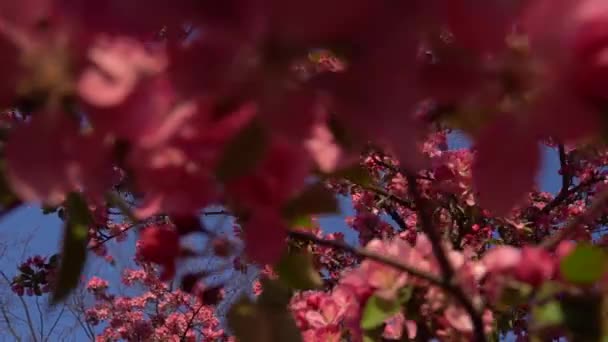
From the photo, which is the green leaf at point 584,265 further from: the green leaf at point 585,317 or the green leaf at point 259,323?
the green leaf at point 259,323

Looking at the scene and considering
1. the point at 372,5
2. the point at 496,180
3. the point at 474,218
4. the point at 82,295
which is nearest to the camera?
the point at 372,5

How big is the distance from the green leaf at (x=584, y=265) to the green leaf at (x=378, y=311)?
354 millimetres

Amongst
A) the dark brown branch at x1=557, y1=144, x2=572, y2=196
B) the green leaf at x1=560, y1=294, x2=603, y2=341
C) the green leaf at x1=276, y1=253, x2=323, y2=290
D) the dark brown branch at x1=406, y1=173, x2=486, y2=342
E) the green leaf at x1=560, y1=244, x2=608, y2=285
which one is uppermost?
the dark brown branch at x1=557, y1=144, x2=572, y2=196

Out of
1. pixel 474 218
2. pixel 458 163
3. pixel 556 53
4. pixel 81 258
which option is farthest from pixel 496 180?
pixel 474 218

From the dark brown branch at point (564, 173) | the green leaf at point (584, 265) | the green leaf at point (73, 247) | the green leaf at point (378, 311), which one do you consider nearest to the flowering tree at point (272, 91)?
the green leaf at point (73, 247)

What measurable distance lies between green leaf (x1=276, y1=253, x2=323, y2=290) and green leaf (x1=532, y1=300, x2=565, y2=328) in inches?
10.1

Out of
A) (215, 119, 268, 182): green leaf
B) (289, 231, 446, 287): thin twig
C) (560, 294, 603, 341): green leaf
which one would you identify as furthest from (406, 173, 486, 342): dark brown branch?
(215, 119, 268, 182): green leaf

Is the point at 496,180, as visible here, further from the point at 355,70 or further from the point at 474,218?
the point at 474,218

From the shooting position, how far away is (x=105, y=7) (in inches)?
15.7

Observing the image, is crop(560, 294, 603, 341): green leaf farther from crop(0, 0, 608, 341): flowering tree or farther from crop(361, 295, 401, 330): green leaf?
crop(361, 295, 401, 330): green leaf

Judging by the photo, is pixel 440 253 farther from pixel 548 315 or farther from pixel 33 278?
pixel 33 278

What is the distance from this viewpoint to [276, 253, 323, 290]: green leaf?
0.77 metres

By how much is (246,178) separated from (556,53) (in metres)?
0.22

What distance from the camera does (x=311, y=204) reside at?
1.92ft
